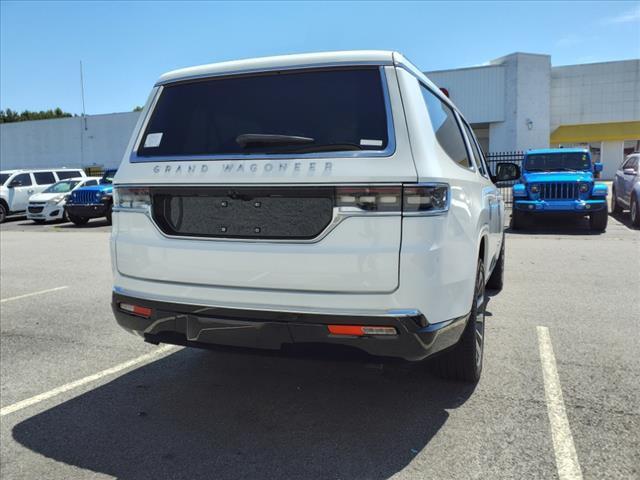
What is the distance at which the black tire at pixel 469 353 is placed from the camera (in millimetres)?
3326

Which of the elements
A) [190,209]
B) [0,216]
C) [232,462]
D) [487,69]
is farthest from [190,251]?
[487,69]

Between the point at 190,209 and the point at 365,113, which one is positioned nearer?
the point at 365,113

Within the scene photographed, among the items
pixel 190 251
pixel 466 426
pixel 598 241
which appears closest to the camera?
pixel 190 251

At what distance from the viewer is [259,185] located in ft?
8.79

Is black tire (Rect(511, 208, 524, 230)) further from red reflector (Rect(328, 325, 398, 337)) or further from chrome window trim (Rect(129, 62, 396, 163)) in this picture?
red reflector (Rect(328, 325, 398, 337))

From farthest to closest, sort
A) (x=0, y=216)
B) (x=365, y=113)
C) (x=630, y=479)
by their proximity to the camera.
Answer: (x=0, y=216) → (x=365, y=113) → (x=630, y=479)

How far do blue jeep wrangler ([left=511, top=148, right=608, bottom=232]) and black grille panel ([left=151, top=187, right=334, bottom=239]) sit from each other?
34.9 ft

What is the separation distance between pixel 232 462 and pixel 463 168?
2.19m

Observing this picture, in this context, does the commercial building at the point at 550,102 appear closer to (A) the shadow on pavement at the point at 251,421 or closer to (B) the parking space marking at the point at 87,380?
(B) the parking space marking at the point at 87,380

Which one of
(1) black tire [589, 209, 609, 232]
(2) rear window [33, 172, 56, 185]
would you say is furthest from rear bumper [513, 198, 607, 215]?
(2) rear window [33, 172, 56, 185]

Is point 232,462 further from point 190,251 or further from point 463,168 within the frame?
point 463,168

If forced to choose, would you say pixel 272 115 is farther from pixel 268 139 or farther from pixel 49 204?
pixel 49 204

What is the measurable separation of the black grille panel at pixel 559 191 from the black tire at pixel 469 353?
369 inches

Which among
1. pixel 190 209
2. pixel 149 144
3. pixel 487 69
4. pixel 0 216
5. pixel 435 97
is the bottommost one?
pixel 0 216
